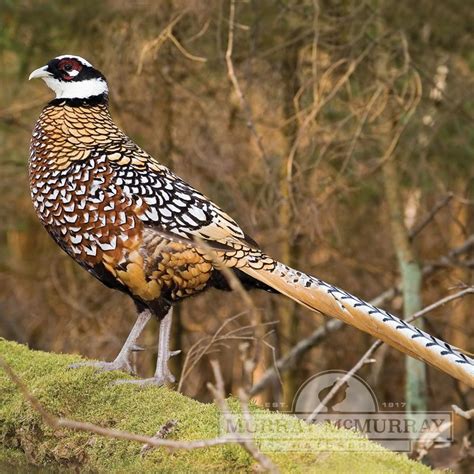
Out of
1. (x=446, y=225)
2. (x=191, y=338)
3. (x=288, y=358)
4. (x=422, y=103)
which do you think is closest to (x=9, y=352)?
(x=288, y=358)

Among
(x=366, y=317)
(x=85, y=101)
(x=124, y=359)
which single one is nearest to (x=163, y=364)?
(x=124, y=359)

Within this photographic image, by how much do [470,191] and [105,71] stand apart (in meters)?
3.46

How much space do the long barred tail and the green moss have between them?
1.48ft

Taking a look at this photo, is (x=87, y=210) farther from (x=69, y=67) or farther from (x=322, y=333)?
(x=322, y=333)

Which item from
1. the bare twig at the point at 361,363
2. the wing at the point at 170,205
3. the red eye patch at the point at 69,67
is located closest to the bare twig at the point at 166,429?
the bare twig at the point at 361,363

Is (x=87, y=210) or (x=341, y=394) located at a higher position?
(x=87, y=210)

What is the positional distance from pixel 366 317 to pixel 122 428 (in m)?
1.12

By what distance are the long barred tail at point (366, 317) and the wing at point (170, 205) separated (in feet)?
0.83

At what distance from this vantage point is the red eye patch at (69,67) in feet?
17.5

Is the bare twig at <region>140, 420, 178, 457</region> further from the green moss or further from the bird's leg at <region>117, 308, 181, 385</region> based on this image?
the bird's leg at <region>117, 308, 181, 385</region>

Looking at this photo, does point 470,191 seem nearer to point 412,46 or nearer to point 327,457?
point 412,46

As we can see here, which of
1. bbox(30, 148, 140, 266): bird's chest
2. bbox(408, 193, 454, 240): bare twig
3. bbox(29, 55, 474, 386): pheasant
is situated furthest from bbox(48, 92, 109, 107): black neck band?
bbox(408, 193, 454, 240): bare twig

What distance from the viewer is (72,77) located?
539cm

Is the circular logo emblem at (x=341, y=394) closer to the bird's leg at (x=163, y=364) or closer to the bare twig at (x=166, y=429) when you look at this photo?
the bird's leg at (x=163, y=364)
